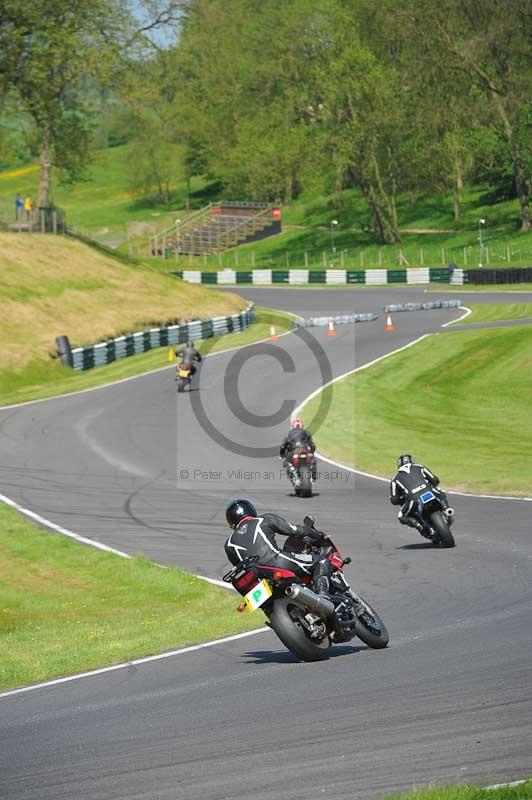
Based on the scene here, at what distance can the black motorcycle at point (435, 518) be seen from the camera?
59.5 feet

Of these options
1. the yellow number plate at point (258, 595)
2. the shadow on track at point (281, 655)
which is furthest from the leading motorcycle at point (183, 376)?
the yellow number plate at point (258, 595)

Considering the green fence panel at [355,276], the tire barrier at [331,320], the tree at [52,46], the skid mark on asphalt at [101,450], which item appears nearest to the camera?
the skid mark on asphalt at [101,450]

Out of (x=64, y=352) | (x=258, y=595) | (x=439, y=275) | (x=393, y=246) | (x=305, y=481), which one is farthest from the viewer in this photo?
(x=393, y=246)

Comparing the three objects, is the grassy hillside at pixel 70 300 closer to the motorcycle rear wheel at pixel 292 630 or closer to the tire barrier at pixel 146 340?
the tire barrier at pixel 146 340

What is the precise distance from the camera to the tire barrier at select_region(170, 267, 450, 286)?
74812 millimetres

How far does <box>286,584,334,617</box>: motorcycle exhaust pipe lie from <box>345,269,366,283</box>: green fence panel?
6763 centimetres

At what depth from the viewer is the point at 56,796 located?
7.85 meters

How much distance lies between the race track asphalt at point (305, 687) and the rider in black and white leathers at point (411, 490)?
467mm

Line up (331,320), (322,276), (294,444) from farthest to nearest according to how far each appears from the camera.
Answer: (322,276) → (331,320) → (294,444)

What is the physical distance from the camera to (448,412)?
119 ft

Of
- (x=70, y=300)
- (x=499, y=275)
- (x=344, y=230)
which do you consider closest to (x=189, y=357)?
(x=70, y=300)

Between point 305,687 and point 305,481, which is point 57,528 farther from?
point 305,687

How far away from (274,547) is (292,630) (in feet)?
2.74

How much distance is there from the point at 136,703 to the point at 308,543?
2.59m
